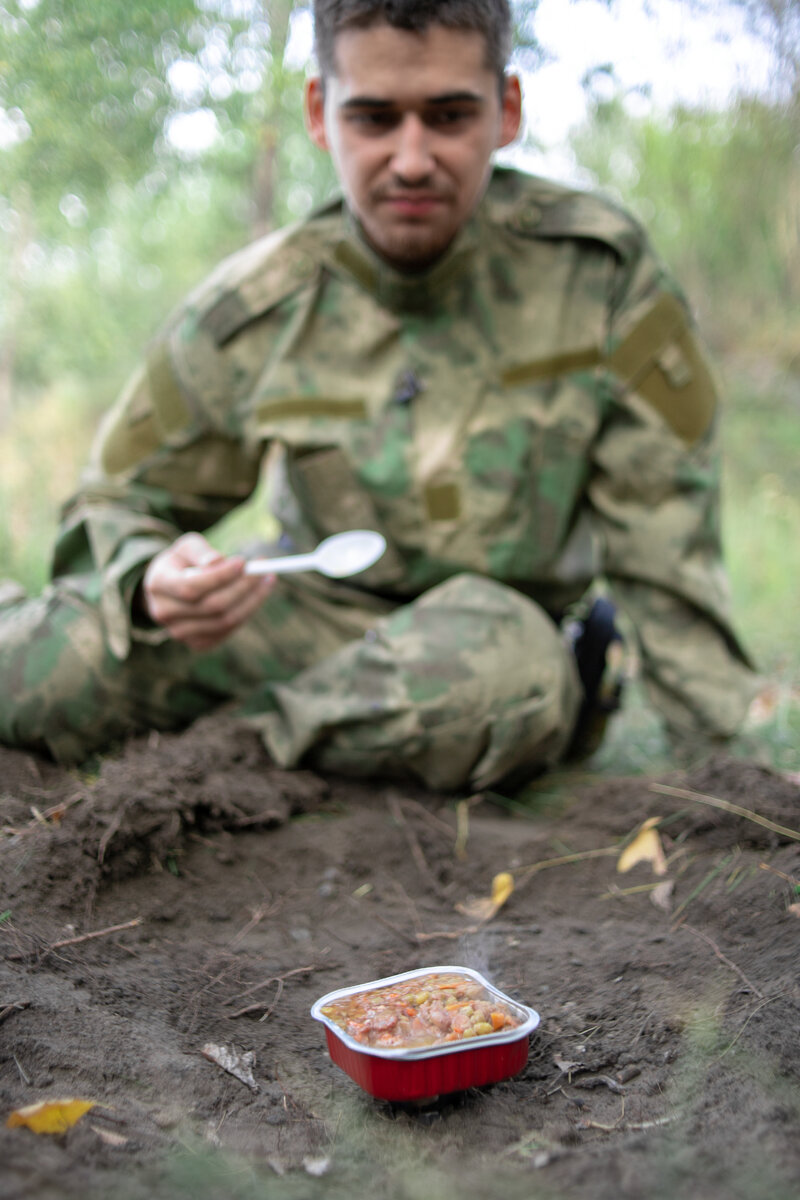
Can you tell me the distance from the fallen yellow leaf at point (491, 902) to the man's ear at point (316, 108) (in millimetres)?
1381

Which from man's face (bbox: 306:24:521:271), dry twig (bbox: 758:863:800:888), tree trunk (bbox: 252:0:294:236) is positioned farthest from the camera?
tree trunk (bbox: 252:0:294:236)

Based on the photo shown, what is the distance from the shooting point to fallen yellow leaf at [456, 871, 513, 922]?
1406mm

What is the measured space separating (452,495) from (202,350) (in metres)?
0.59

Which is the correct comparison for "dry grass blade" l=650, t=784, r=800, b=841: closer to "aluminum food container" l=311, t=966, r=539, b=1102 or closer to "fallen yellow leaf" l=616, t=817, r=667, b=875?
"fallen yellow leaf" l=616, t=817, r=667, b=875

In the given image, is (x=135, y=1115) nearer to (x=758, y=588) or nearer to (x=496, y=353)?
(x=496, y=353)

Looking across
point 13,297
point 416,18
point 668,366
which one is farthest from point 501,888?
point 13,297

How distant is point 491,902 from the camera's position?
1438 mm

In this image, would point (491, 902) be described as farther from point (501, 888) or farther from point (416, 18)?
point (416, 18)

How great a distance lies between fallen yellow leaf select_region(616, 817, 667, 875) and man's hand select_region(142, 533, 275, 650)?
2.43ft

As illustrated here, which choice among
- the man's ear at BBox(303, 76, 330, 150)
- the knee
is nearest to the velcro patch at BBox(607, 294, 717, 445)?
the man's ear at BBox(303, 76, 330, 150)

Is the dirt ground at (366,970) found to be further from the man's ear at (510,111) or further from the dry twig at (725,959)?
the man's ear at (510,111)

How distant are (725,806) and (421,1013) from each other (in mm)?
712

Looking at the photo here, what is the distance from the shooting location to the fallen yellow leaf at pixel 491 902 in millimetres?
1406

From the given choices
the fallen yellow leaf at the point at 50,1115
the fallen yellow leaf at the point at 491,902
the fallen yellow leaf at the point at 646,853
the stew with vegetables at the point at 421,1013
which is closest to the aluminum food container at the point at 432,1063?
the stew with vegetables at the point at 421,1013
